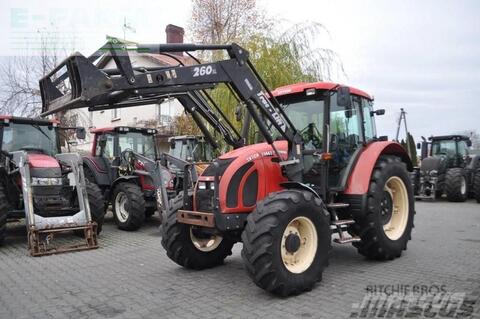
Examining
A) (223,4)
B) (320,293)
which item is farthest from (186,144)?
(223,4)

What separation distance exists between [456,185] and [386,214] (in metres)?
9.58

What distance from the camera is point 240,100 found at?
17.5 ft

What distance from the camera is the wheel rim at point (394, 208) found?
21.6 ft

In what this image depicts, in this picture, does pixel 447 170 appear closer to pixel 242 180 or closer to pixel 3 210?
pixel 242 180

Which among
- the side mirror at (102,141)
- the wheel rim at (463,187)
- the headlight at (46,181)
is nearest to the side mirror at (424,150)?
the wheel rim at (463,187)

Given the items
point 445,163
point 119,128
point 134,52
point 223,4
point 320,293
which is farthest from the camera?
point 223,4

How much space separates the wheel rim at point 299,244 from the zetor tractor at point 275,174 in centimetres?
1

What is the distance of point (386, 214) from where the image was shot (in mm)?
6594

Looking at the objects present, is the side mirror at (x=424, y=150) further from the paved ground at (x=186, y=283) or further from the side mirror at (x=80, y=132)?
the side mirror at (x=80, y=132)

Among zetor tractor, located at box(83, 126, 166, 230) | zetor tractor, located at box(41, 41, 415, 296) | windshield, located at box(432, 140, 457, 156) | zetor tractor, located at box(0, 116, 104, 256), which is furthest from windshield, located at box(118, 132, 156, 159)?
windshield, located at box(432, 140, 457, 156)

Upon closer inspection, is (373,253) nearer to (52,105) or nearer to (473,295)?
(473,295)

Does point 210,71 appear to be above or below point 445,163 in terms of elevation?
above

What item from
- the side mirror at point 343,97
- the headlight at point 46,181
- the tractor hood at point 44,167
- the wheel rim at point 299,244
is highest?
the side mirror at point 343,97

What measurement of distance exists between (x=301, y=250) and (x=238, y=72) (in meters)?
2.21
